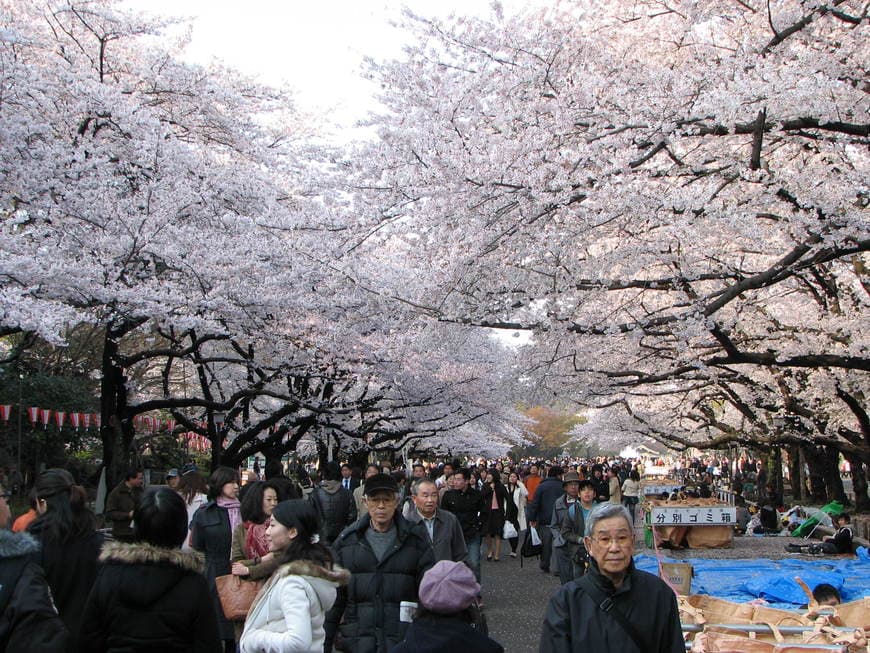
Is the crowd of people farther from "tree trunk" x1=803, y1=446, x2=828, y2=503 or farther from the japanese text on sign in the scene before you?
"tree trunk" x1=803, y1=446, x2=828, y2=503

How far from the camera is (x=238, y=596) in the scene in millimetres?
4832

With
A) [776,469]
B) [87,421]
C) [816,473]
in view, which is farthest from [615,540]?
[776,469]

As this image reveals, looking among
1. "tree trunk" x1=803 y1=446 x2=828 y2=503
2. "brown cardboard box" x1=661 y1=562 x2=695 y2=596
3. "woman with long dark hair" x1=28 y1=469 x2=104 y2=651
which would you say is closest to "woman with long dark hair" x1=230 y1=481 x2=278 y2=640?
"woman with long dark hair" x1=28 y1=469 x2=104 y2=651

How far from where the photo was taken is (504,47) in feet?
37.3

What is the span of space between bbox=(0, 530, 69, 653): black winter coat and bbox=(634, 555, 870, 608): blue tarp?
23.4ft

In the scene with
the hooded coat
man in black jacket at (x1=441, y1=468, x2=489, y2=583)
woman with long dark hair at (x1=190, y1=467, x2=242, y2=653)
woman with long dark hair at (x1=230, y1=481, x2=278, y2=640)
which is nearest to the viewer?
the hooded coat

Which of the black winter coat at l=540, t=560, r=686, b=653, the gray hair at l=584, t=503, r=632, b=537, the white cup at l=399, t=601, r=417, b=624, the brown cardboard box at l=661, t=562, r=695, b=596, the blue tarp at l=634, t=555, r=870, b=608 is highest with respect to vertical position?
the gray hair at l=584, t=503, r=632, b=537

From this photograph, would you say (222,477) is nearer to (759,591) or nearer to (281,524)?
(281,524)

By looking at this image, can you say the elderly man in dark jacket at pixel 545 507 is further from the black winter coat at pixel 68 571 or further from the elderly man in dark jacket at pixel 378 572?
the black winter coat at pixel 68 571

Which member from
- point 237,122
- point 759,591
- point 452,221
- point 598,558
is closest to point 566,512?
point 759,591

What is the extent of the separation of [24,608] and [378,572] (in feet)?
6.41

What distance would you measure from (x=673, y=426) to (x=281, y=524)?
36.6 meters

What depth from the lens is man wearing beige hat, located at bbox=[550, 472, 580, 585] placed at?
920 cm

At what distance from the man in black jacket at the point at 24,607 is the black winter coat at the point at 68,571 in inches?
45.3
